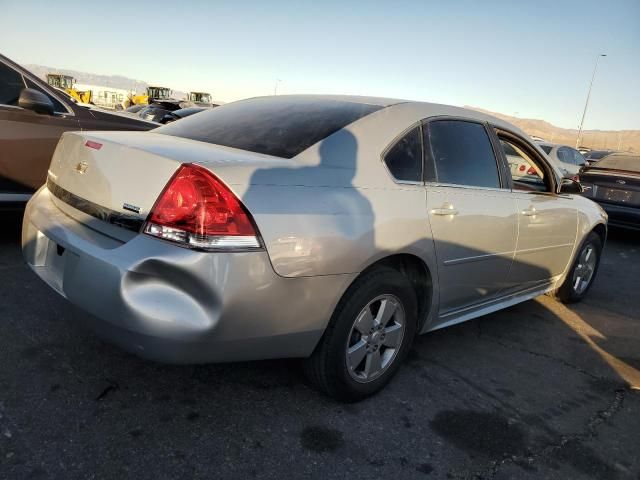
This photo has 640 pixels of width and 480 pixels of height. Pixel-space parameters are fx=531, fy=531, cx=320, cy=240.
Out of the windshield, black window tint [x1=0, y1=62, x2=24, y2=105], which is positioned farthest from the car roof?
the windshield

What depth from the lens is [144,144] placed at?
238cm

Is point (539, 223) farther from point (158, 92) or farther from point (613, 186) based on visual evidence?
point (158, 92)

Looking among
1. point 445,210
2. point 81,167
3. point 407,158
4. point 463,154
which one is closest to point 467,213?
point 445,210

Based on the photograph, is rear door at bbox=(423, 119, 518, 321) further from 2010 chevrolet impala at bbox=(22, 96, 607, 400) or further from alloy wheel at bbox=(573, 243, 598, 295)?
alloy wheel at bbox=(573, 243, 598, 295)

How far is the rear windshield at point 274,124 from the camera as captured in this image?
2.53 m

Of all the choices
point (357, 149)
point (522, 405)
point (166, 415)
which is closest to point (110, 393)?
point (166, 415)

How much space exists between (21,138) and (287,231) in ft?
10.5

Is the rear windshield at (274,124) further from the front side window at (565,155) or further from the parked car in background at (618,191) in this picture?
the front side window at (565,155)

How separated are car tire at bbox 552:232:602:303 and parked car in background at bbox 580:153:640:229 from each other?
3286mm

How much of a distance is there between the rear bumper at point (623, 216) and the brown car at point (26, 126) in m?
7.12

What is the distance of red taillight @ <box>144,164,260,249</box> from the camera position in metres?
2.00

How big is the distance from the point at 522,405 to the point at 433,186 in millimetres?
1284

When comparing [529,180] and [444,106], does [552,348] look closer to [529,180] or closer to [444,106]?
[529,180]

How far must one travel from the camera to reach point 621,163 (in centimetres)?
856
